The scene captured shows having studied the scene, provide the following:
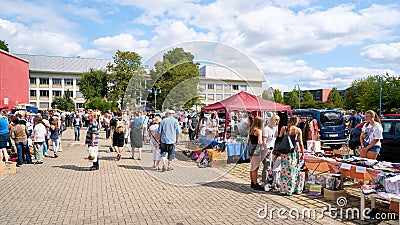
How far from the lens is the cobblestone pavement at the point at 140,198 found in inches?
199

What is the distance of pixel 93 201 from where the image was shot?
235 inches

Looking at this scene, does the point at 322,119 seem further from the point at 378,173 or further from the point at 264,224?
the point at 264,224

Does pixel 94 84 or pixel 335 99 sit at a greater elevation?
pixel 94 84

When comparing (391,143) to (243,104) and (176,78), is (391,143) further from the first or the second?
(176,78)

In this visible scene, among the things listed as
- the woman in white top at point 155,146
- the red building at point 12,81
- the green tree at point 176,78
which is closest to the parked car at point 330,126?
the green tree at point 176,78

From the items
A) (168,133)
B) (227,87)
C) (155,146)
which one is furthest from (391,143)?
(155,146)

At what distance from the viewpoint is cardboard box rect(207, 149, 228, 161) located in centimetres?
988

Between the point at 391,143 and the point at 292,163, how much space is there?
5.34 meters

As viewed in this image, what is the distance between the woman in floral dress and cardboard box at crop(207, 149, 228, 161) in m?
3.59

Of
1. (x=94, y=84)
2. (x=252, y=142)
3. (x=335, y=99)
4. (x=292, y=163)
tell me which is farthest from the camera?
(x=335, y=99)

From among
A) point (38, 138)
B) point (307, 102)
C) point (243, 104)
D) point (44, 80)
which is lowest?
point (38, 138)

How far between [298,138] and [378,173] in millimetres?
1576

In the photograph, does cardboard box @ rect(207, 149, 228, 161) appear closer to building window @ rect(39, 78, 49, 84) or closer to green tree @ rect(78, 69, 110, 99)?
green tree @ rect(78, 69, 110, 99)

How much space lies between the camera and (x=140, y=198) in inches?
245
